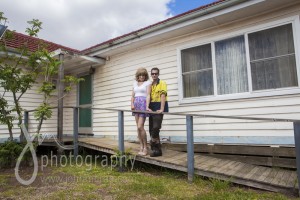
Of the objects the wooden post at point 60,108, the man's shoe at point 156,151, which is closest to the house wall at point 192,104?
the man's shoe at point 156,151

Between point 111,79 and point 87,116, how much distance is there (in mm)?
1779

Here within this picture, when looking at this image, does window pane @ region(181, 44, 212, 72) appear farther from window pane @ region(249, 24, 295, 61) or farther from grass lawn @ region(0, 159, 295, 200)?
grass lawn @ region(0, 159, 295, 200)

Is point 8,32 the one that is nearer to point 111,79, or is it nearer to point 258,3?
point 111,79

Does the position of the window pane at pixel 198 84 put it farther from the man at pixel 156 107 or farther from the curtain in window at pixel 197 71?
the man at pixel 156 107

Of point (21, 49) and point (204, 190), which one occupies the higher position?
point (21, 49)

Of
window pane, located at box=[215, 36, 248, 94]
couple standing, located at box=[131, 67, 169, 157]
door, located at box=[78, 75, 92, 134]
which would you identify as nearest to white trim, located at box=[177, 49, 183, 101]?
window pane, located at box=[215, 36, 248, 94]

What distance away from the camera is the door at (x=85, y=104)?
812cm

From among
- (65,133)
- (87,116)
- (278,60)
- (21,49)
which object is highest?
(21,49)

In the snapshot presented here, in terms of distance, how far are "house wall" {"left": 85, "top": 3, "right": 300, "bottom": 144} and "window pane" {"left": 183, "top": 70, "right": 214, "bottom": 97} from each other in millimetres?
245

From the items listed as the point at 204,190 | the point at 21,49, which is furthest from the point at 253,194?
the point at 21,49

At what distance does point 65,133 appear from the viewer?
8672mm

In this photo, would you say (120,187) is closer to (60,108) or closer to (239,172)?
(239,172)

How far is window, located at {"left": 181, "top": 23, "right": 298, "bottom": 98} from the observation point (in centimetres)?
446

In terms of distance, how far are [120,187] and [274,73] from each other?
3.52m
